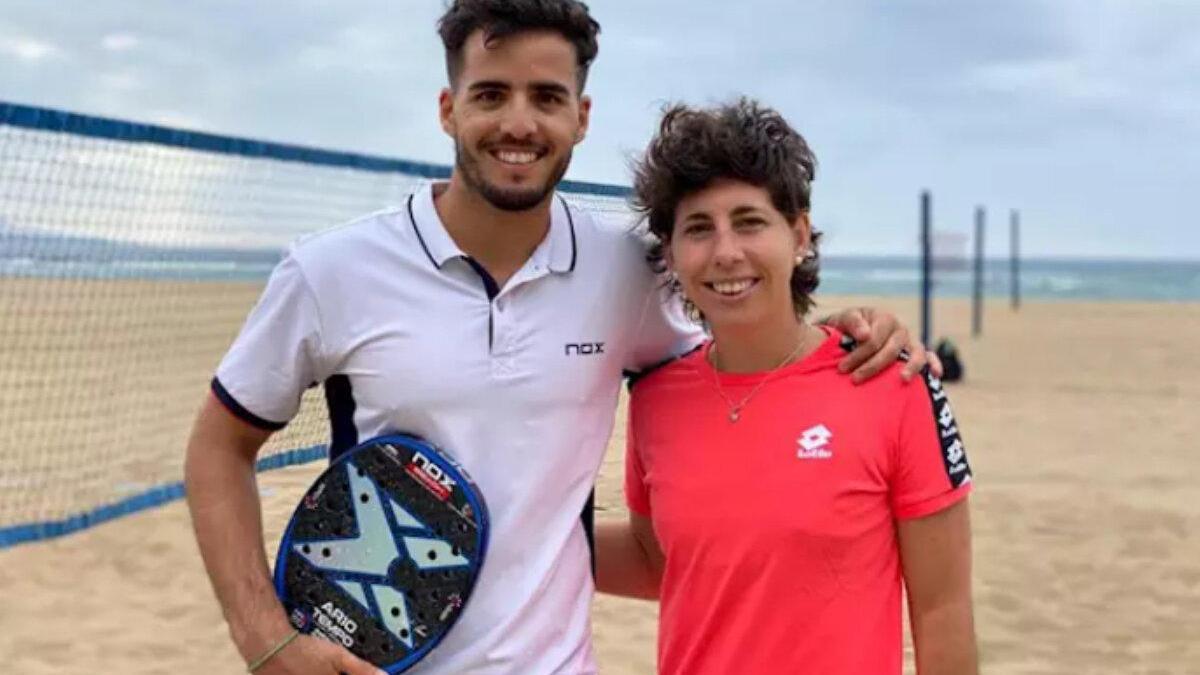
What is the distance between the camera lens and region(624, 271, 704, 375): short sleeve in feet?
8.05

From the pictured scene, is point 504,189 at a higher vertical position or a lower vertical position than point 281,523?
higher

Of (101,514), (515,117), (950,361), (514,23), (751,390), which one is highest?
(514,23)

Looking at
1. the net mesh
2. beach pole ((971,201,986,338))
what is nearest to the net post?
beach pole ((971,201,986,338))

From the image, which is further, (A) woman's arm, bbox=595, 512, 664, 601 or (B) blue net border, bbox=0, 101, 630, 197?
(B) blue net border, bbox=0, 101, 630, 197

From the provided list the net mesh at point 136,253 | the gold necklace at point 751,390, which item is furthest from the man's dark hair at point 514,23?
the net mesh at point 136,253

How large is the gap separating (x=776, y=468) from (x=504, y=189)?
63cm

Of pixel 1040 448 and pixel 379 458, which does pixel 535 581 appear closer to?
pixel 379 458

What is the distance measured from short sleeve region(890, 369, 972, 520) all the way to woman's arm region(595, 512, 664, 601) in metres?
0.59

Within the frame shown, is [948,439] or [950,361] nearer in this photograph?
[948,439]

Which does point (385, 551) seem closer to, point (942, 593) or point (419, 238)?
point (419, 238)

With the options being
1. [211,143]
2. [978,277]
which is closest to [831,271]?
[978,277]

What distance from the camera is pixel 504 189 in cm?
214

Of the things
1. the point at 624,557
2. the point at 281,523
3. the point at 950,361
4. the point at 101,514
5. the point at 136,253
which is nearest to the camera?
the point at 624,557

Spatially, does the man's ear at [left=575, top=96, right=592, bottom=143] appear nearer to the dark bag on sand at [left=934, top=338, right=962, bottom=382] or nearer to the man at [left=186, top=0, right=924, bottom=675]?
the man at [left=186, top=0, right=924, bottom=675]
